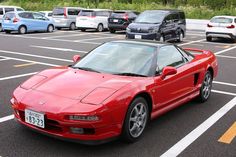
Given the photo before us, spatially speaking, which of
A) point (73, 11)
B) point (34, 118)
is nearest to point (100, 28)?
point (73, 11)

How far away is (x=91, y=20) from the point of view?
82.2ft

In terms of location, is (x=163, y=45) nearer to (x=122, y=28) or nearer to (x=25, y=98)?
(x=25, y=98)

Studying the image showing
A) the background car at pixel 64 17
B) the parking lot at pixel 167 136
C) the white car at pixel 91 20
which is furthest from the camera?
the background car at pixel 64 17

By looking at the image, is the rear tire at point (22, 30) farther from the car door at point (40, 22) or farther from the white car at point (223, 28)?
the white car at point (223, 28)

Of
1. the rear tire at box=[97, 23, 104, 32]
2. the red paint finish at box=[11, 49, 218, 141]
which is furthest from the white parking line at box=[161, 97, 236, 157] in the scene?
the rear tire at box=[97, 23, 104, 32]

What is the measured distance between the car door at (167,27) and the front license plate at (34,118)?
13.4m

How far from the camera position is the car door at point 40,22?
76.9 ft

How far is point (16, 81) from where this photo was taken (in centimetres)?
843

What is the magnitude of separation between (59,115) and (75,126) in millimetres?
229

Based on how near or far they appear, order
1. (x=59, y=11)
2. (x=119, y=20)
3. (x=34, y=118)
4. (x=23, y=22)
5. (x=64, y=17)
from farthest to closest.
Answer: (x=59, y=11) → (x=64, y=17) → (x=119, y=20) → (x=23, y=22) → (x=34, y=118)

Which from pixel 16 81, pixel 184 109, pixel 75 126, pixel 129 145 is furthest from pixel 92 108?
pixel 16 81

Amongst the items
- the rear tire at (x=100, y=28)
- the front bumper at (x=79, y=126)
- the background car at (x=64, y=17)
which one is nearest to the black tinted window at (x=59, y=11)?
the background car at (x=64, y=17)

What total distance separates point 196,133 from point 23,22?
1942 centimetres

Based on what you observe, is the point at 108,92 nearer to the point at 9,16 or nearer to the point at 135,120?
the point at 135,120
